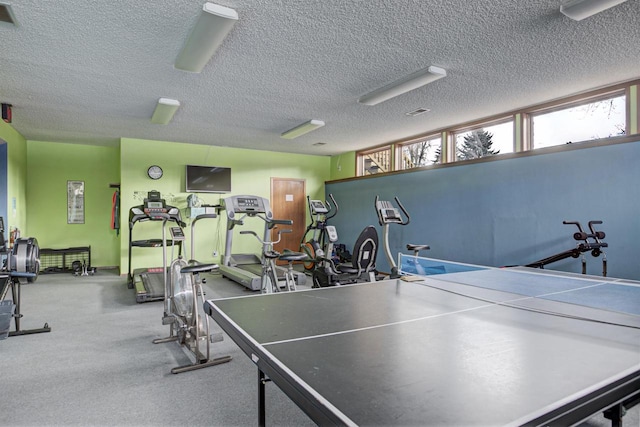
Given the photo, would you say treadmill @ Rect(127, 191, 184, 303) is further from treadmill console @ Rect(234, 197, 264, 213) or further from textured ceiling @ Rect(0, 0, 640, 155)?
textured ceiling @ Rect(0, 0, 640, 155)

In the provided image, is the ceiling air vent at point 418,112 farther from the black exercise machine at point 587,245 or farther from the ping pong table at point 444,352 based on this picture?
the ping pong table at point 444,352

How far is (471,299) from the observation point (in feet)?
6.61

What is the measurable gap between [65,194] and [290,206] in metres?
4.92

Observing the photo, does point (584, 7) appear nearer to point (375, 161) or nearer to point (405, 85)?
point (405, 85)

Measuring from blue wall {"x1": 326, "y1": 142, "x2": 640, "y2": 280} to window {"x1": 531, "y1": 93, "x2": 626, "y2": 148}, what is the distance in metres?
0.56

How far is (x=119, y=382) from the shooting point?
2676 mm

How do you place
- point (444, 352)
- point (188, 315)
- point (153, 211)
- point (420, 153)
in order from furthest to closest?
point (420, 153) < point (153, 211) < point (188, 315) < point (444, 352)

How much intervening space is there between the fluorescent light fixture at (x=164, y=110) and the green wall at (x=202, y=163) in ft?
6.18

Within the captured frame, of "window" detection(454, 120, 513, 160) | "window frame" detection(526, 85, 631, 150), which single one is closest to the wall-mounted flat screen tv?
"window" detection(454, 120, 513, 160)

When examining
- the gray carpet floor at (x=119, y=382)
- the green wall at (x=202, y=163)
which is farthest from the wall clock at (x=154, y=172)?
the gray carpet floor at (x=119, y=382)

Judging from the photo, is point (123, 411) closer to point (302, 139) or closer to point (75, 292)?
point (75, 292)

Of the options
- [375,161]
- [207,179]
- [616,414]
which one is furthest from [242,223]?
[616,414]

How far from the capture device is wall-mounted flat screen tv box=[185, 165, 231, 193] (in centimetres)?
786

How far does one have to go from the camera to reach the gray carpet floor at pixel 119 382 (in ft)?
7.28
